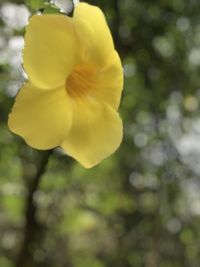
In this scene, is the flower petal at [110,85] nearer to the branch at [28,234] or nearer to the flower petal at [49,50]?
the flower petal at [49,50]

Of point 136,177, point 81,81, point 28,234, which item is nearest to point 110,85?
point 81,81

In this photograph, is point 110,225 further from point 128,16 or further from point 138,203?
point 128,16

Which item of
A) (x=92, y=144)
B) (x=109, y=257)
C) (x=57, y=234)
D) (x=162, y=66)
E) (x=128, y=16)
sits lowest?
(x=109, y=257)

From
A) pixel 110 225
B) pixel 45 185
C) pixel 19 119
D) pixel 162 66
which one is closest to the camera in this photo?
pixel 19 119

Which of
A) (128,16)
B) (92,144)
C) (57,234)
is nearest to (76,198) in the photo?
(57,234)

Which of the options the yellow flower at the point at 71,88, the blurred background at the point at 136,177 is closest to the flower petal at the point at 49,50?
the yellow flower at the point at 71,88

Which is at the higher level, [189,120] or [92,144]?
[92,144]
